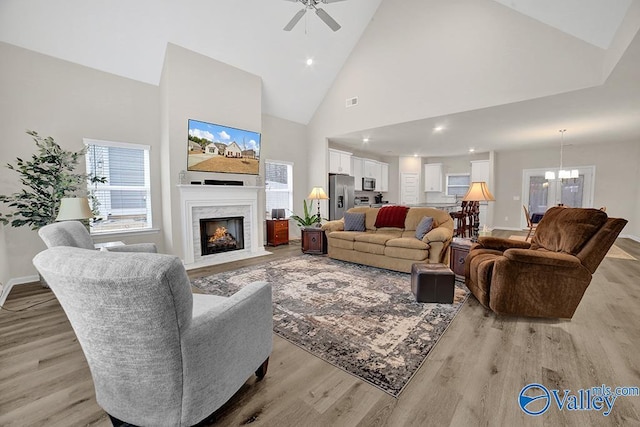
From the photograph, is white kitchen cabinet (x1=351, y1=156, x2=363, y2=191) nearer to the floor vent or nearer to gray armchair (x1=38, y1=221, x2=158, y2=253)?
the floor vent

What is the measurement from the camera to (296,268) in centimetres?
432

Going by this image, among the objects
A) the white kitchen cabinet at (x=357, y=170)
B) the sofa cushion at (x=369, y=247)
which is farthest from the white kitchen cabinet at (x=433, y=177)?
the sofa cushion at (x=369, y=247)

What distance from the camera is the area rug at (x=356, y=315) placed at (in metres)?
1.93

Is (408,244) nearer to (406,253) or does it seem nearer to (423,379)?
(406,253)

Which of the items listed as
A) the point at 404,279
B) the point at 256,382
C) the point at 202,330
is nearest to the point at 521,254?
the point at 404,279

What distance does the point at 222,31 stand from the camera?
434 centimetres

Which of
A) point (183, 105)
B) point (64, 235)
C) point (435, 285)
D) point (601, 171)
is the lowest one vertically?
point (435, 285)

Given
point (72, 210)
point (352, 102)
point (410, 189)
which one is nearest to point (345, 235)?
point (352, 102)

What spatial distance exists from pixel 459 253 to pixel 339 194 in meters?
3.86

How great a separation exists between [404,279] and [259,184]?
3.41 m

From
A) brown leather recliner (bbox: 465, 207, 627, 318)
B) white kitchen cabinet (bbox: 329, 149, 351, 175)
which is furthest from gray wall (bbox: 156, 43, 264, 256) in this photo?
brown leather recliner (bbox: 465, 207, 627, 318)

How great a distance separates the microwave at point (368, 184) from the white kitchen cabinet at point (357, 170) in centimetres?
15

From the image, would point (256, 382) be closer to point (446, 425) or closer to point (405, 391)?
point (405, 391)

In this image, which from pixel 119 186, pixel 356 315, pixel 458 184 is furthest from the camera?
pixel 458 184
